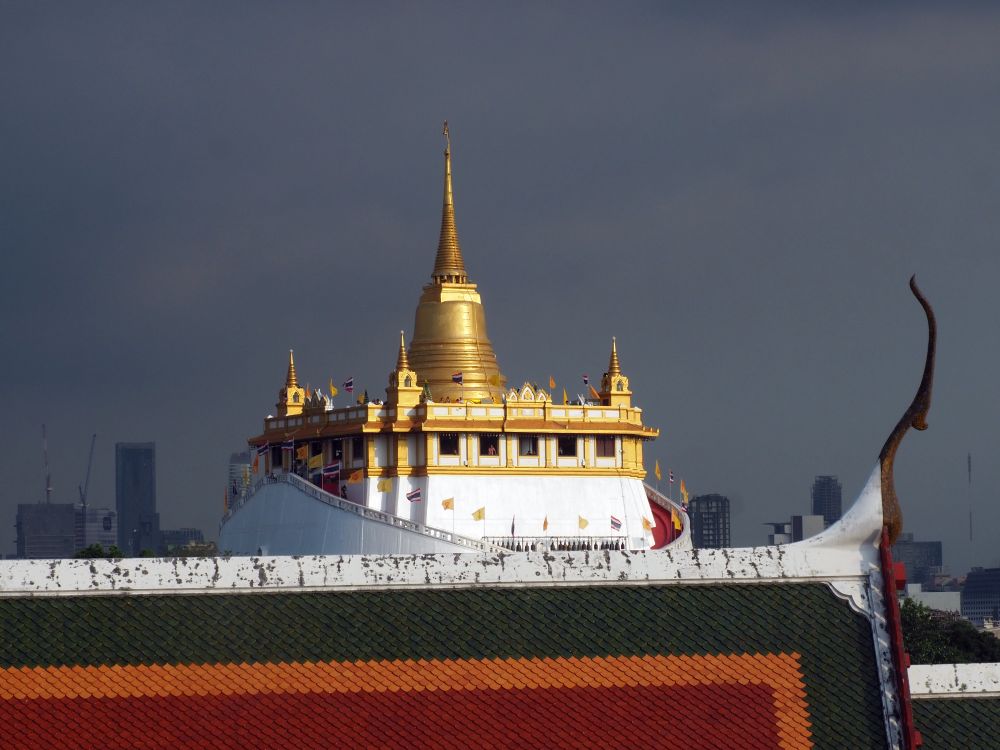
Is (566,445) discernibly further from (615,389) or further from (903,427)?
(903,427)

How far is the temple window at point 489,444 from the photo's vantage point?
93125 mm

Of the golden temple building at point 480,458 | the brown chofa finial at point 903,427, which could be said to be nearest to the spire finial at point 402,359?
the golden temple building at point 480,458

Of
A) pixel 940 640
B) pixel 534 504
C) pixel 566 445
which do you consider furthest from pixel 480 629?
pixel 566 445

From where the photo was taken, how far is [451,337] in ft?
327

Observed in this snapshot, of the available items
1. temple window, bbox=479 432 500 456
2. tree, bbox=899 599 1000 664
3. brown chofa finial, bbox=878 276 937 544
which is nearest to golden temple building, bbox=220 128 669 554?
A: temple window, bbox=479 432 500 456

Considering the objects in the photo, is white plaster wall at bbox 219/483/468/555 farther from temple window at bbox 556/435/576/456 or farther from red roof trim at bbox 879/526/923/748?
red roof trim at bbox 879/526/923/748

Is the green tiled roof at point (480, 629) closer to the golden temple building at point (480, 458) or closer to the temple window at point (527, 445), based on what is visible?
the golden temple building at point (480, 458)

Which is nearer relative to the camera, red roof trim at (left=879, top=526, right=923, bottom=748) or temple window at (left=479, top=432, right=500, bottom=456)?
red roof trim at (left=879, top=526, right=923, bottom=748)

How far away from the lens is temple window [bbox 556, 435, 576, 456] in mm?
94375

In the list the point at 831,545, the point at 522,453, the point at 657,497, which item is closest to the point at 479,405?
the point at 522,453

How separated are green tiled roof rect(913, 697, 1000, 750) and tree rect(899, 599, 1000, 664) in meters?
49.1

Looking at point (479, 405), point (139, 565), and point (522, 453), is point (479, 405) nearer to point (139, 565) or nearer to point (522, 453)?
point (522, 453)

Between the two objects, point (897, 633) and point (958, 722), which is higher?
point (897, 633)

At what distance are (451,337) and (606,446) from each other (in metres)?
8.57
